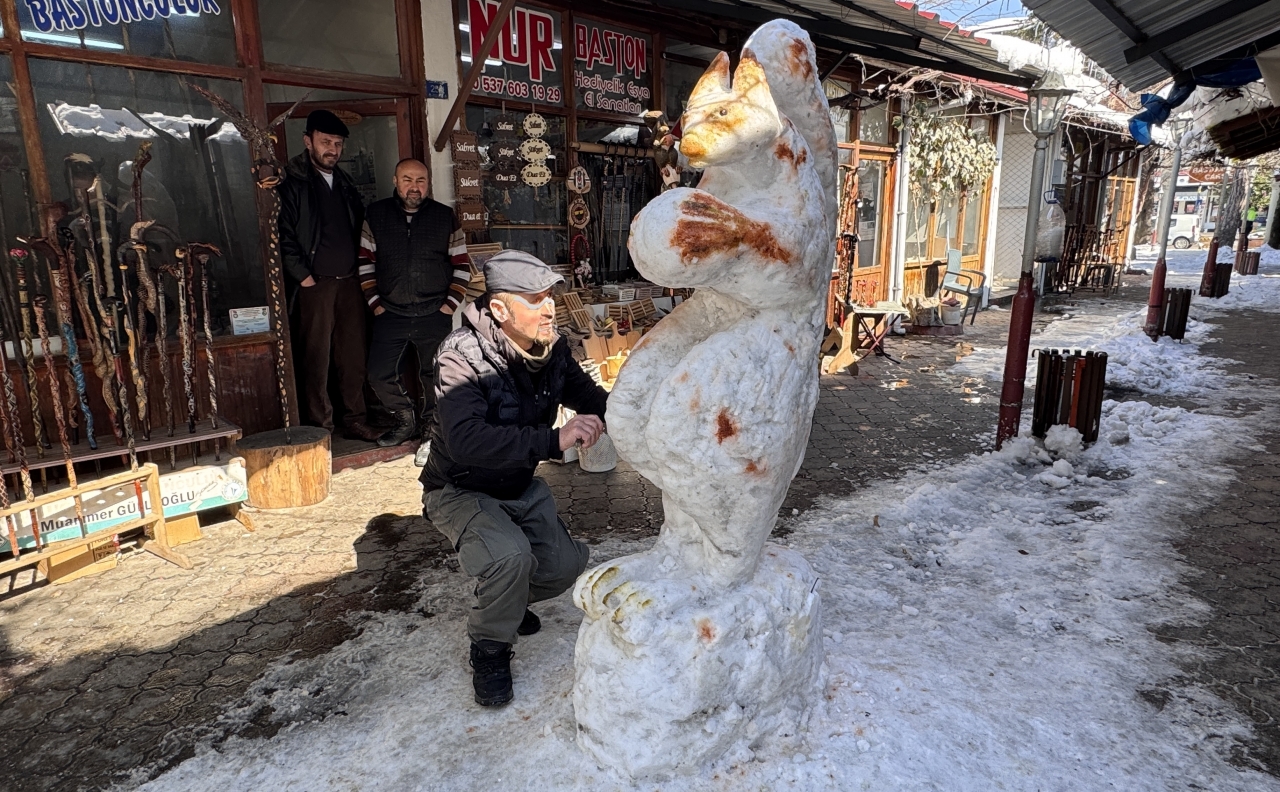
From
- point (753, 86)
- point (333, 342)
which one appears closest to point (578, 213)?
point (333, 342)

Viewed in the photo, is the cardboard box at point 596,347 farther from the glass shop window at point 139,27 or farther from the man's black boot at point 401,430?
the glass shop window at point 139,27

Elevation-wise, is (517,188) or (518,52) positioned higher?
(518,52)

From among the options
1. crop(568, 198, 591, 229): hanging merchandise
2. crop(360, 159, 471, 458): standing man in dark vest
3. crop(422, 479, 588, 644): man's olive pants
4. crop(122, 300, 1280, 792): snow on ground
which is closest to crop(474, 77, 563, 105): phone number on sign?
crop(568, 198, 591, 229): hanging merchandise

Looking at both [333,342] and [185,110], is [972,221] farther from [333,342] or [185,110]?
[185,110]

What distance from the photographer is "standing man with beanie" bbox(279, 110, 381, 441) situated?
5234 mm

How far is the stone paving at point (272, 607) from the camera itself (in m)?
2.71

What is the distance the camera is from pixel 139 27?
4.55m

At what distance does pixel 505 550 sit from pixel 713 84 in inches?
66.0

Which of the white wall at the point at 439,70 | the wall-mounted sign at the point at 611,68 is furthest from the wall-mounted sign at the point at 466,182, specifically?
the wall-mounted sign at the point at 611,68

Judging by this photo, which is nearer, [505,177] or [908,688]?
[908,688]

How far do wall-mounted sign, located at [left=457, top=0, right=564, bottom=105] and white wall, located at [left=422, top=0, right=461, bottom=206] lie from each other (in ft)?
0.75

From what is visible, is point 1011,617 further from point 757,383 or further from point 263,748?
point 263,748

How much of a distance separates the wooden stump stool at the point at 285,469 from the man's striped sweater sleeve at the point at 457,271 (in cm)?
148

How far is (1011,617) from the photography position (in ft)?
10.9
